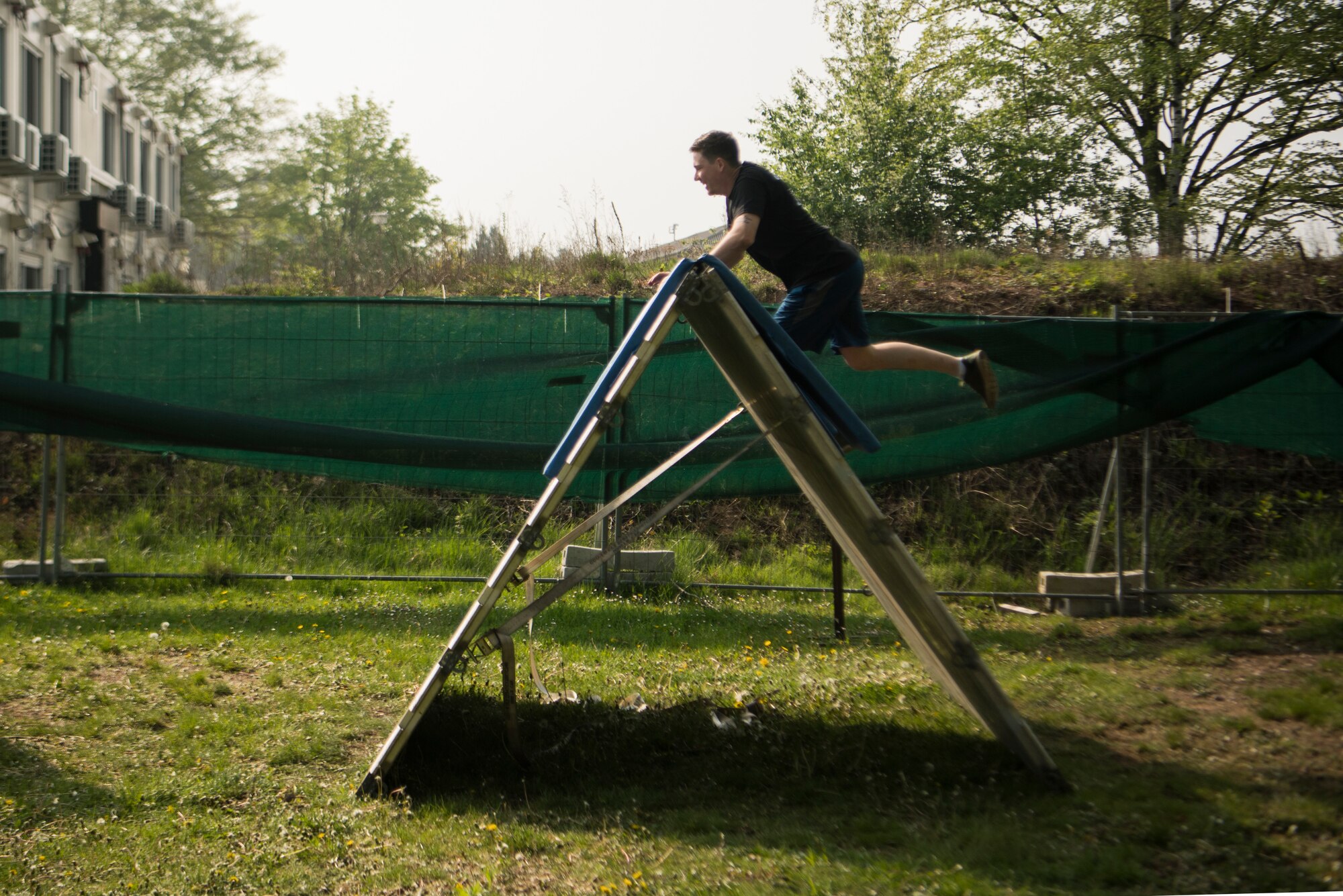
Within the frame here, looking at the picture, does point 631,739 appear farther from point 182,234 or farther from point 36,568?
point 182,234

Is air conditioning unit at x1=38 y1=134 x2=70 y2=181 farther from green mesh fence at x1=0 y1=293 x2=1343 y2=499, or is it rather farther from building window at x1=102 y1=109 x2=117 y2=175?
green mesh fence at x1=0 y1=293 x2=1343 y2=499

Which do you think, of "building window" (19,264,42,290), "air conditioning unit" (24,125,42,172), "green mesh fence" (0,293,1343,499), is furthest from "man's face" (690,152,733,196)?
"building window" (19,264,42,290)

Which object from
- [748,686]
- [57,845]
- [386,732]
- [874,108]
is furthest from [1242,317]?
[874,108]

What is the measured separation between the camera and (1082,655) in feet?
19.9

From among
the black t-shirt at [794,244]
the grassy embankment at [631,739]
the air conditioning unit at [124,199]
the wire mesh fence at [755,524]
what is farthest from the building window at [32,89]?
the black t-shirt at [794,244]

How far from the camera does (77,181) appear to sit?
24234mm

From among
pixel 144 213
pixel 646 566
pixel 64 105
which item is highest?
pixel 64 105

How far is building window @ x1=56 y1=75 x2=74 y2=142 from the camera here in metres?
24.4

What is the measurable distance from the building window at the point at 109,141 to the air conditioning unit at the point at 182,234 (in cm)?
593

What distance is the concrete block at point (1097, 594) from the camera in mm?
7348

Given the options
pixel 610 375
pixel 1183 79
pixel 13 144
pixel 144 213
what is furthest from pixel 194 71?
pixel 610 375

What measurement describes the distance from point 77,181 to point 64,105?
193 cm

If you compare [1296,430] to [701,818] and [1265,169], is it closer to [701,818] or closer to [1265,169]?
[701,818]

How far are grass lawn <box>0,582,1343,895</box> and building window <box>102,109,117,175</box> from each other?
26.4 metres
